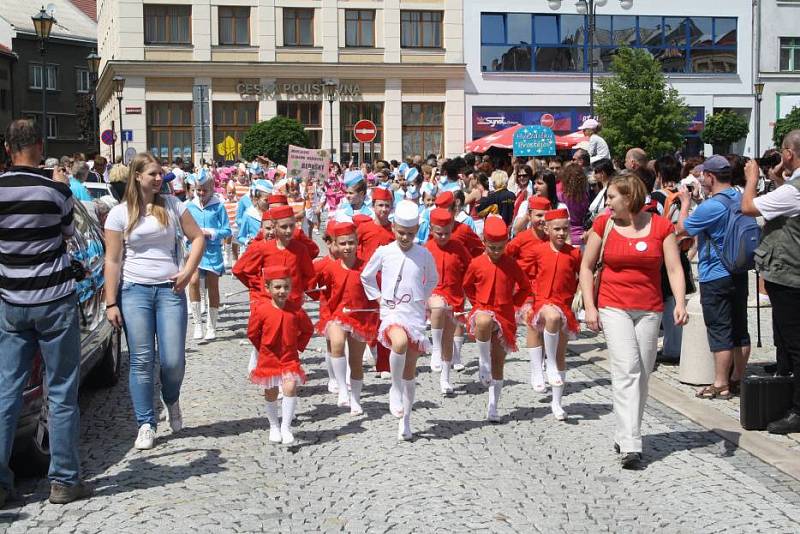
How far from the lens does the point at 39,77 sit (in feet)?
259

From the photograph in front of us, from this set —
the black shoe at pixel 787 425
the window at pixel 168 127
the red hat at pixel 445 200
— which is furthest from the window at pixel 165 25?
the black shoe at pixel 787 425

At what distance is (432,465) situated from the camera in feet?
22.8

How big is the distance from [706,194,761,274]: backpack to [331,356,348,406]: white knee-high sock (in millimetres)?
3141

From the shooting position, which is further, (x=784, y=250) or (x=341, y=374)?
(x=341, y=374)

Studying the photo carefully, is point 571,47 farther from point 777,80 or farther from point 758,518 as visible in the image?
point 758,518

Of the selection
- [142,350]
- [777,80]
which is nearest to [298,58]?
[777,80]

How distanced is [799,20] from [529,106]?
15.0 meters

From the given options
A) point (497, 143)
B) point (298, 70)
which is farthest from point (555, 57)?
point (497, 143)

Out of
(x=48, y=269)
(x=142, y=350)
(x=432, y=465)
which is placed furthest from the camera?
(x=142, y=350)

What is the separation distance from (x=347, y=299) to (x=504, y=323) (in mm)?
1298

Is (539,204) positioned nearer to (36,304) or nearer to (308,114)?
(36,304)

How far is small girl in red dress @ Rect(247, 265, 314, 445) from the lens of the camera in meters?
7.54

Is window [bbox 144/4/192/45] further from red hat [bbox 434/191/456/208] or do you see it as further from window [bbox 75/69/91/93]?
red hat [bbox 434/191/456/208]

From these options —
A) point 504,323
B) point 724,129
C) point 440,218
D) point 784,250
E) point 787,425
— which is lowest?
point 787,425
